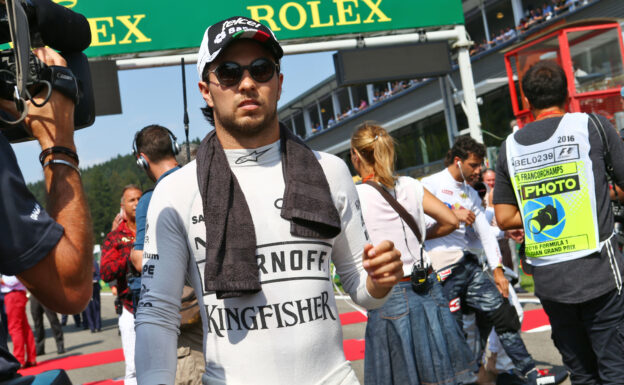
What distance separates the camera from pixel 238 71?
94.6 inches

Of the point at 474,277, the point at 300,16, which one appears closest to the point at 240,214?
the point at 474,277

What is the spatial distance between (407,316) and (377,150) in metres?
1.13

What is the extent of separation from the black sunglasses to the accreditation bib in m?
1.94

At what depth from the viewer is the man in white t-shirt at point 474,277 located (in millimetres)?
5668

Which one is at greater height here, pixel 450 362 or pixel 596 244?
pixel 596 244

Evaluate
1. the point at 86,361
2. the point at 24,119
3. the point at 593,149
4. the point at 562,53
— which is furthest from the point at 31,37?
the point at 562,53

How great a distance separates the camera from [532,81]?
3.89 metres

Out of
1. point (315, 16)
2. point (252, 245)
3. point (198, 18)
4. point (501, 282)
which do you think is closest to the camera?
point (252, 245)

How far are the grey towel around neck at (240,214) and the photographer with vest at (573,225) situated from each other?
1.79 meters

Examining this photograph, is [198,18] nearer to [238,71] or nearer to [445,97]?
[445,97]

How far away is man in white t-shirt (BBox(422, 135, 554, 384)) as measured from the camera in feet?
18.6

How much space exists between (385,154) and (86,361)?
27.7ft

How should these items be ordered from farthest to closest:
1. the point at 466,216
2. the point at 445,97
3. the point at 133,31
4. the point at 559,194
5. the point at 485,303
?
1. the point at 445,97
2. the point at 133,31
3. the point at 485,303
4. the point at 466,216
5. the point at 559,194

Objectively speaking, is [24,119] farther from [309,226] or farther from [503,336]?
[503,336]
